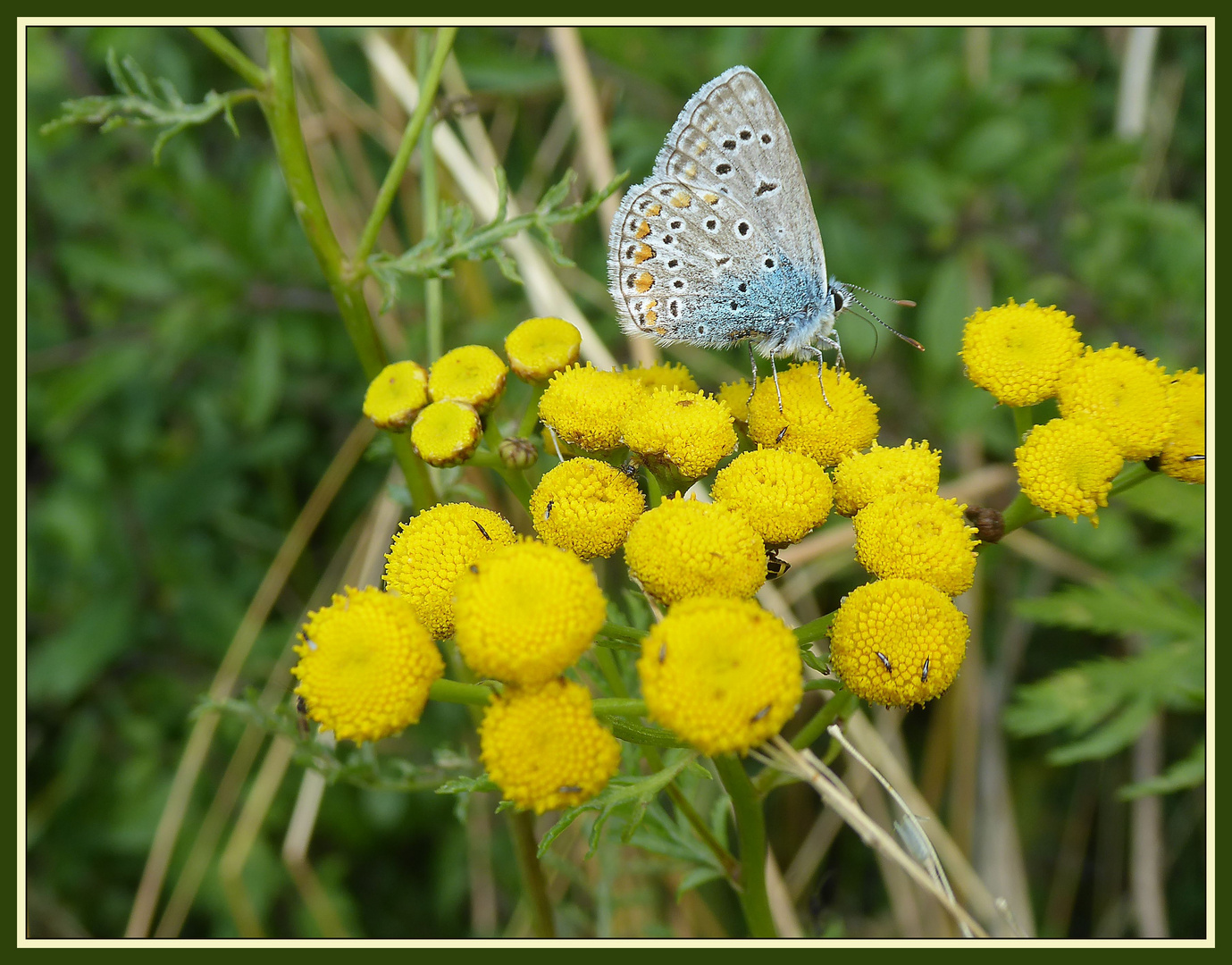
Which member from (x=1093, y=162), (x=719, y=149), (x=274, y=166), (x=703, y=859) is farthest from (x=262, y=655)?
(x=1093, y=162)

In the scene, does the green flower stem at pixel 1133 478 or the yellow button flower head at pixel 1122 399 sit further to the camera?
the green flower stem at pixel 1133 478

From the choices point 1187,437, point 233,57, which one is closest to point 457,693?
point 233,57

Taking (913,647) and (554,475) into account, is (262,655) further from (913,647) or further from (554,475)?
(913,647)

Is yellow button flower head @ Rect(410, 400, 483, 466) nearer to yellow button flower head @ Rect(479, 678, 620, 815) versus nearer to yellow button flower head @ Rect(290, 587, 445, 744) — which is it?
yellow button flower head @ Rect(290, 587, 445, 744)

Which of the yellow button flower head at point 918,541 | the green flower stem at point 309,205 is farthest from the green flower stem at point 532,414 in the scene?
the yellow button flower head at point 918,541

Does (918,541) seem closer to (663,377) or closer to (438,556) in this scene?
(663,377)

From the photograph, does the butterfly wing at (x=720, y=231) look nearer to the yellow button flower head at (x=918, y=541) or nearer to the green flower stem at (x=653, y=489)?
the green flower stem at (x=653, y=489)
